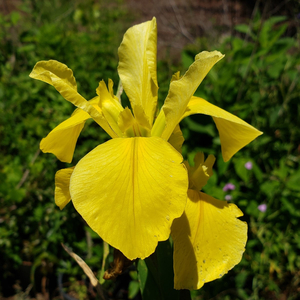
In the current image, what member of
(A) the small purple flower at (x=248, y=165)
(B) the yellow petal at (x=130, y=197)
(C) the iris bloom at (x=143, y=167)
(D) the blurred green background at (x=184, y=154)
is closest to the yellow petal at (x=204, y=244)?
(C) the iris bloom at (x=143, y=167)

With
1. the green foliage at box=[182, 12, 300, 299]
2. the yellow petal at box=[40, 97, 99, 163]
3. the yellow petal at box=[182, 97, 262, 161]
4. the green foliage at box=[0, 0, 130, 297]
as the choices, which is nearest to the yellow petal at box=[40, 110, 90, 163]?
the yellow petal at box=[40, 97, 99, 163]

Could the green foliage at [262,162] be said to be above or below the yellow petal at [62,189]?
below

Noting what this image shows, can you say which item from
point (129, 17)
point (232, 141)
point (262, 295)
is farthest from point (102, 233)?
point (129, 17)

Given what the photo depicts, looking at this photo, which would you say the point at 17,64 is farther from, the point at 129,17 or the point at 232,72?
the point at 129,17

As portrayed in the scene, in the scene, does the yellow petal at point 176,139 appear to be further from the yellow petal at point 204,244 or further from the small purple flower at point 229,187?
the small purple flower at point 229,187

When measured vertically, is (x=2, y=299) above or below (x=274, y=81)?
below

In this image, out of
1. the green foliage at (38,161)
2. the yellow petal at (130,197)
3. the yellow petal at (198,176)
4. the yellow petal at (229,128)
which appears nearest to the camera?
the yellow petal at (130,197)

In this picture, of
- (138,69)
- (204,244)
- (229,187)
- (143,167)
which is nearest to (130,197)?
(143,167)
